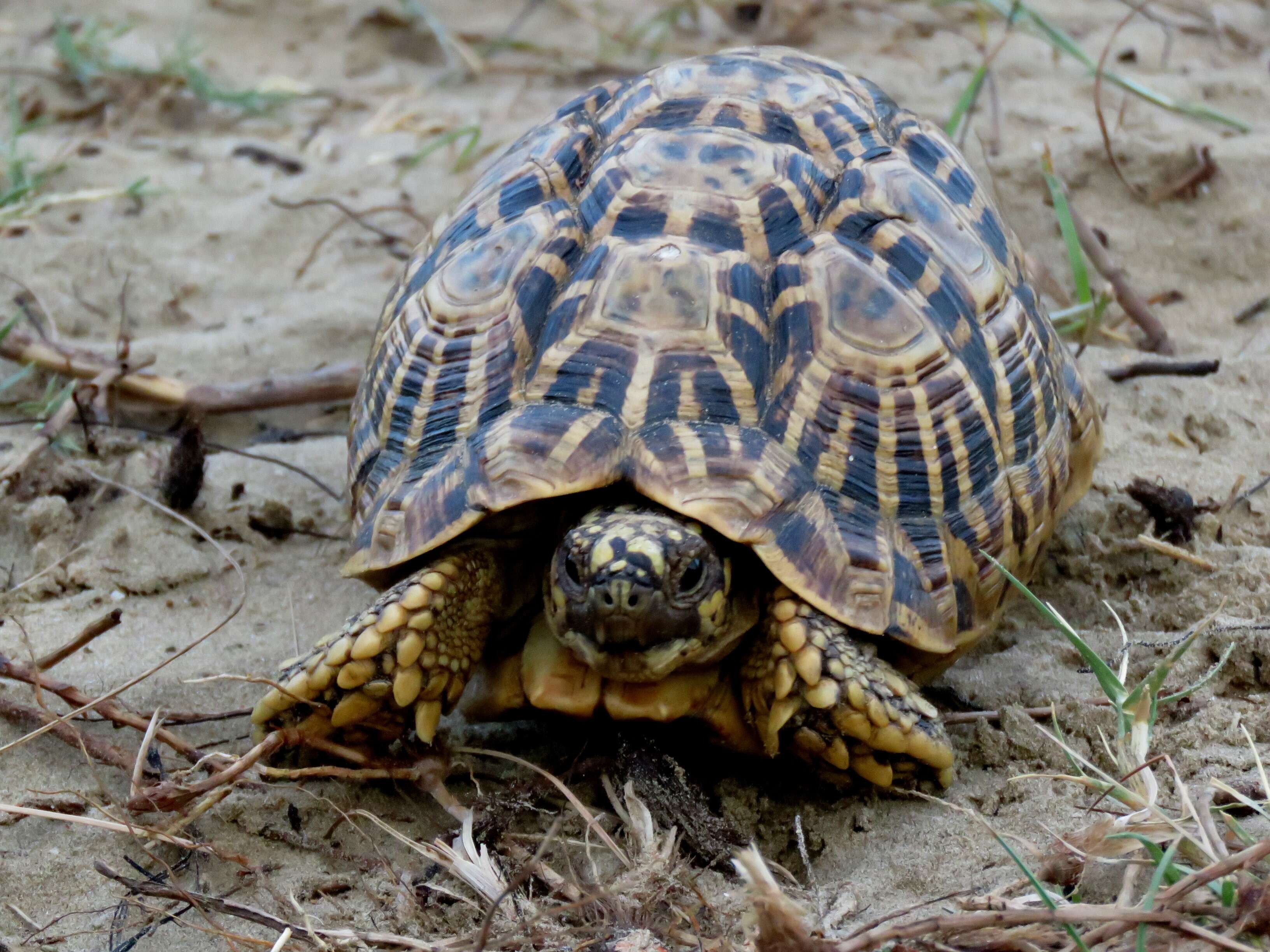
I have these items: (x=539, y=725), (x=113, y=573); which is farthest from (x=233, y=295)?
(x=539, y=725)

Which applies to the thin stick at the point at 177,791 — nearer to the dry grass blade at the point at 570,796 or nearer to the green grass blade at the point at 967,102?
the dry grass blade at the point at 570,796

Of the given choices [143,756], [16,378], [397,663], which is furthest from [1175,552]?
[16,378]

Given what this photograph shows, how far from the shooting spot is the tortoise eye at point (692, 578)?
211 centimetres

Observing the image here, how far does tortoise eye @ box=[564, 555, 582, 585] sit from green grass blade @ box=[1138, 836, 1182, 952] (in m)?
0.96

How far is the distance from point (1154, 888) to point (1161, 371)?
2181 mm

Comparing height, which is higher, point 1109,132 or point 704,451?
point 1109,132

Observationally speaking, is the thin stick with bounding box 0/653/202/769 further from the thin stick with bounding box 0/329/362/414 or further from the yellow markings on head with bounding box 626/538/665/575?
the thin stick with bounding box 0/329/362/414

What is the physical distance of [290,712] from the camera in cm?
231

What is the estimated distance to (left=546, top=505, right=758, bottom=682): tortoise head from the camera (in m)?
2.06

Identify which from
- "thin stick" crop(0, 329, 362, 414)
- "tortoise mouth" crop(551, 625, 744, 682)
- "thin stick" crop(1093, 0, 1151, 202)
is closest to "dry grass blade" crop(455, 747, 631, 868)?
"tortoise mouth" crop(551, 625, 744, 682)

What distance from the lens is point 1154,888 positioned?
1.59m

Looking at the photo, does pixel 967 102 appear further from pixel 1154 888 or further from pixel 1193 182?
pixel 1154 888

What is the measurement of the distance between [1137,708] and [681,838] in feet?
2.49

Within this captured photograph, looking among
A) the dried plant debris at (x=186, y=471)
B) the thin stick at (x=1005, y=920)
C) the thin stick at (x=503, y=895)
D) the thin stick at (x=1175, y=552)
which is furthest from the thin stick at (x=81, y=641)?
the thin stick at (x=1175, y=552)
